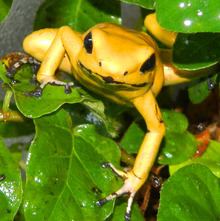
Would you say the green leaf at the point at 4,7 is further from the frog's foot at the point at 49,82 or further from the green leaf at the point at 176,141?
the green leaf at the point at 176,141

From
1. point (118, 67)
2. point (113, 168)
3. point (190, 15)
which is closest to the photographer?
point (190, 15)

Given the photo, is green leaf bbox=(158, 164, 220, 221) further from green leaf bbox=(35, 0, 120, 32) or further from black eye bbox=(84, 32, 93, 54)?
green leaf bbox=(35, 0, 120, 32)

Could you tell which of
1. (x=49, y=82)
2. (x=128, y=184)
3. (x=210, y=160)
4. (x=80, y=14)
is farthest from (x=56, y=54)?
(x=210, y=160)

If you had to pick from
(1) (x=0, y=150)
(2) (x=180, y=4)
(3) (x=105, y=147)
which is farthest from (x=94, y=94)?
(2) (x=180, y=4)

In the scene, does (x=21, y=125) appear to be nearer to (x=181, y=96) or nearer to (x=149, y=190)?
(x=149, y=190)

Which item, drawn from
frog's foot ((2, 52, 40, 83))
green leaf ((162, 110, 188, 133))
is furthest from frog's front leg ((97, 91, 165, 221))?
frog's foot ((2, 52, 40, 83))

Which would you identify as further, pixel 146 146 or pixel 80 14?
pixel 80 14

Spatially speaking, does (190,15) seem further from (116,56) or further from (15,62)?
(15,62)
